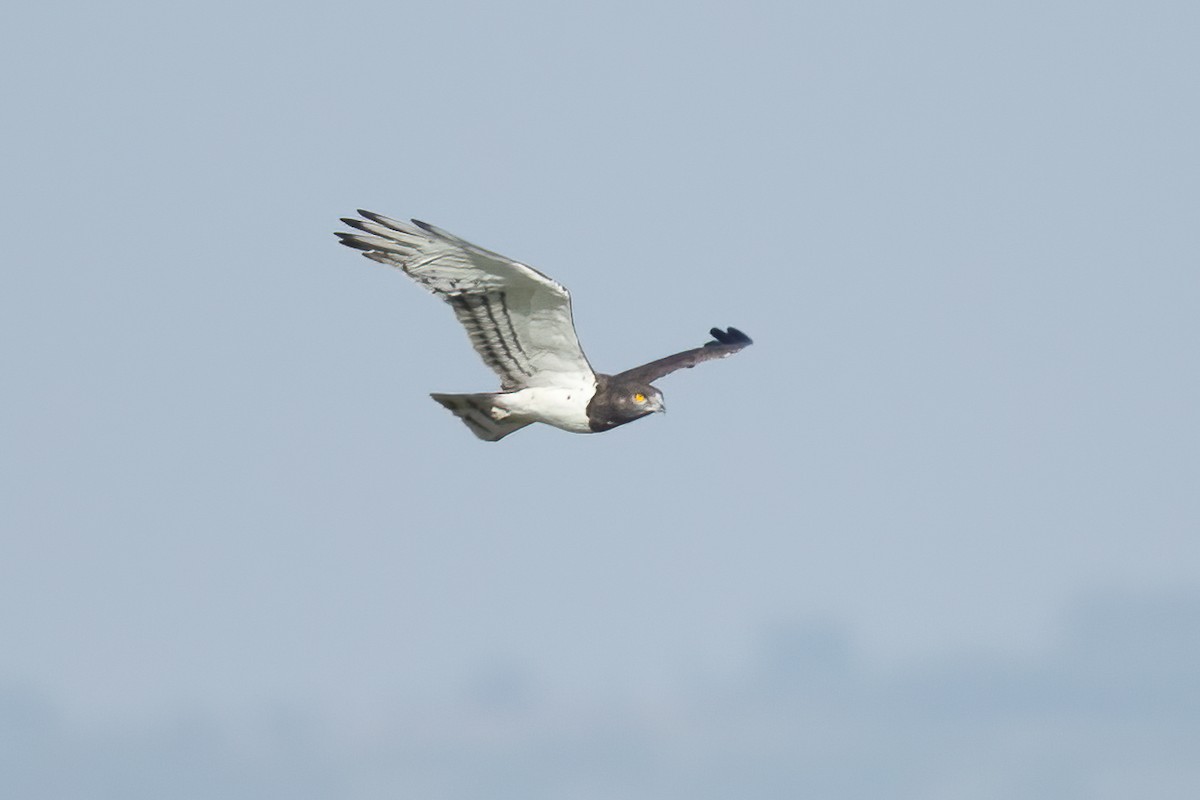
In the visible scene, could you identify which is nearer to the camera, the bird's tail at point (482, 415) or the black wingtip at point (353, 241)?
the black wingtip at point (353, 241)

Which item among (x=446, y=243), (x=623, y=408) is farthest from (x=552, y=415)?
(x=446, y=243)

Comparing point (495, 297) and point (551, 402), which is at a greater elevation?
point (495, 297)

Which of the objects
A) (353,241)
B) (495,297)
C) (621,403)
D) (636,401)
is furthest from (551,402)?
(353,241)

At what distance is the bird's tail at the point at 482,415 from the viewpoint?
19.8 m

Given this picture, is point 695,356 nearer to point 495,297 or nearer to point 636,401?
point 636,401

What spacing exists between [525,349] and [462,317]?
762 mm

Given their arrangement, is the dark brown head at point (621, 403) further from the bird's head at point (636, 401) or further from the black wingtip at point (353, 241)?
the black wingtip at point (353, 241)

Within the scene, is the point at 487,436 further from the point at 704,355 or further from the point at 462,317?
the point at 704,355

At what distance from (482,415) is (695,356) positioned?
3457 millimetres

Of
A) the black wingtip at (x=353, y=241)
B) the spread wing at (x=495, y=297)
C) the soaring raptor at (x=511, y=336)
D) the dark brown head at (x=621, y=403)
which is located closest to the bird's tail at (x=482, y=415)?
the soaring raptor at (x=511, y=336)

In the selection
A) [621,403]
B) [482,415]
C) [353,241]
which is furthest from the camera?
[482,415]

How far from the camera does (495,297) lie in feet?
61.7

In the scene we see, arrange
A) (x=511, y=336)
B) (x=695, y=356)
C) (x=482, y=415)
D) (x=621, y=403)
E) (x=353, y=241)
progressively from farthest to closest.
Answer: (x=695, y=356)
(x=482, y=415)
(x=621, y=403)
(x=511, y=336)
(x=353, y=241)

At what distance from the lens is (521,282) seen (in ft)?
60.3
